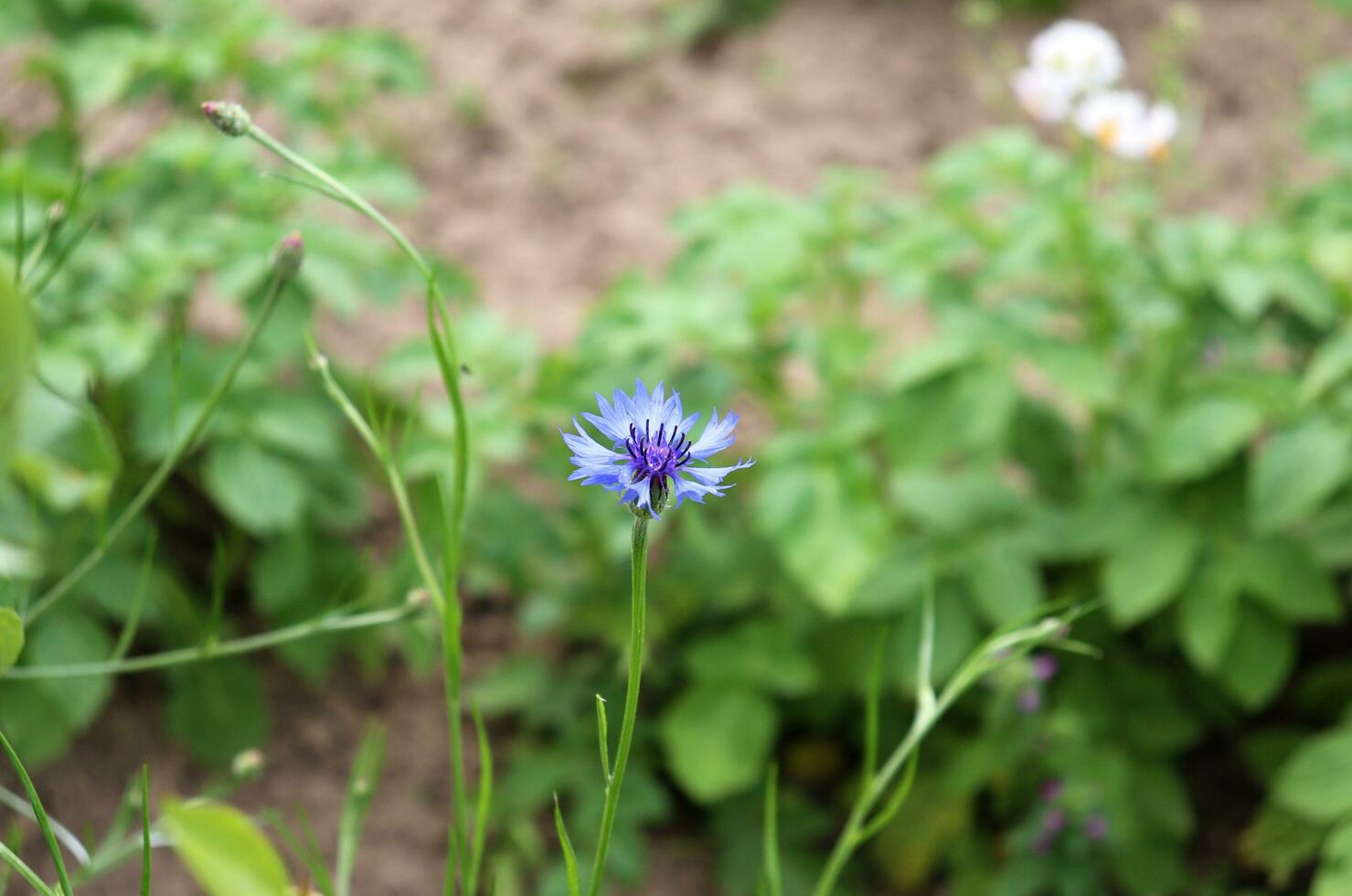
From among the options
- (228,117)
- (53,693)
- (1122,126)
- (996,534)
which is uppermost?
(1122,126)

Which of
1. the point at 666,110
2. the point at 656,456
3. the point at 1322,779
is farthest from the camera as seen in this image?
the point at 666,110

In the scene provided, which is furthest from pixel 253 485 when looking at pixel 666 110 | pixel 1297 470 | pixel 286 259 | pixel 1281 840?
pixel 666 110

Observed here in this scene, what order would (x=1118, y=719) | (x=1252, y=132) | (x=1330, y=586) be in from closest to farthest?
(x=1330, y=586) → (x=1118, y=719) → (x=1252, y=132)

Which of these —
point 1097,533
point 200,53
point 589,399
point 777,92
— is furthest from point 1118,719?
point 777,92

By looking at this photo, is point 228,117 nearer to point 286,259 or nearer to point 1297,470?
point 286,259

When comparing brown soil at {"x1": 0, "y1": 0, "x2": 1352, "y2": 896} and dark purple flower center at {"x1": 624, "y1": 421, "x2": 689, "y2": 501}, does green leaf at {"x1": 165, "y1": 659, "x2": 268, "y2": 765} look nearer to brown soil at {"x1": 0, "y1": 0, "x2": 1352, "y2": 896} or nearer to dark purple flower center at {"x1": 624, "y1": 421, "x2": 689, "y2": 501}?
brown soil at {"x1": 0, "y1": 0, "x2": 1352, "y2": 896}

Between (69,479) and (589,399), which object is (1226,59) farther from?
(69,479)

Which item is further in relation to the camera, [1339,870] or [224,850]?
A: [1339,870]

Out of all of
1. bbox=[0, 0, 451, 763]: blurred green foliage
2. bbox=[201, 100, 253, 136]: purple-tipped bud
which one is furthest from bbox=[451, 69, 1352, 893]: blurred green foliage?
bbox=[201, 100, 253, 136]: purple-tipped bud
